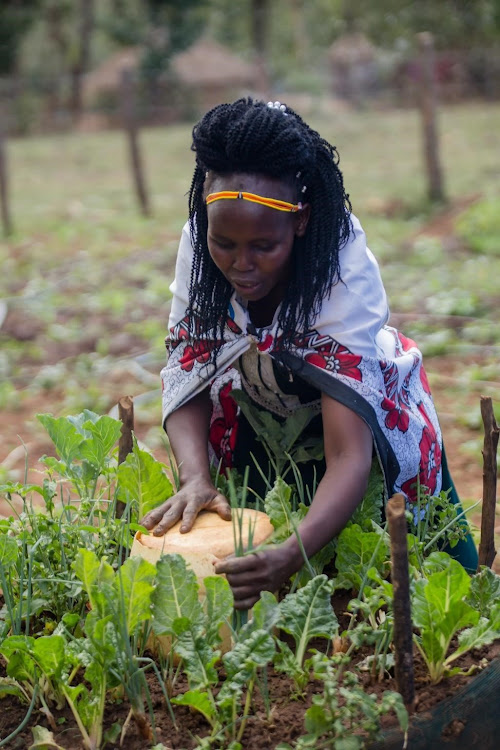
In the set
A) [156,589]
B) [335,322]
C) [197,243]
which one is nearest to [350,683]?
[156,589]

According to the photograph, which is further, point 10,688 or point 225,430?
point 225,430

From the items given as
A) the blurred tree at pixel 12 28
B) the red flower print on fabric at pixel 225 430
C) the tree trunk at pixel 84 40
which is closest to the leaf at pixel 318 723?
the red flower print on fabric at pixel 225 430

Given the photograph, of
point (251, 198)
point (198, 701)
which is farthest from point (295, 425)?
point (198, 701)

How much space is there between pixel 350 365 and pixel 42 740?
1.07 metres

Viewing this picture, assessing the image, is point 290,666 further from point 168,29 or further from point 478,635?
point 168,29

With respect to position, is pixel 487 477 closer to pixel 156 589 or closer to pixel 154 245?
pixel 156 589

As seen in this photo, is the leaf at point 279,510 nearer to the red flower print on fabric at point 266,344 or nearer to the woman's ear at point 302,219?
the red flower print on fabric at point 266,344

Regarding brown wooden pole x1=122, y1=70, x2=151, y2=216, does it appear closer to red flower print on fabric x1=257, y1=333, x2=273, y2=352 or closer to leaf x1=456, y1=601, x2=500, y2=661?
red flower print on fabric x1=257, y1=333, x2=273, y2=352

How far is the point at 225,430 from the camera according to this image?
8.79 feet

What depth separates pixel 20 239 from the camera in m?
10.2

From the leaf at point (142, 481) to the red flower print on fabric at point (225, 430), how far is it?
1.21ft

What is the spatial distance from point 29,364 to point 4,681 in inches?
166

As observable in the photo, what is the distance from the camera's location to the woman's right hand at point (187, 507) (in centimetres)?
214

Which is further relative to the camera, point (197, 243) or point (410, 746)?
point (197, 243)
